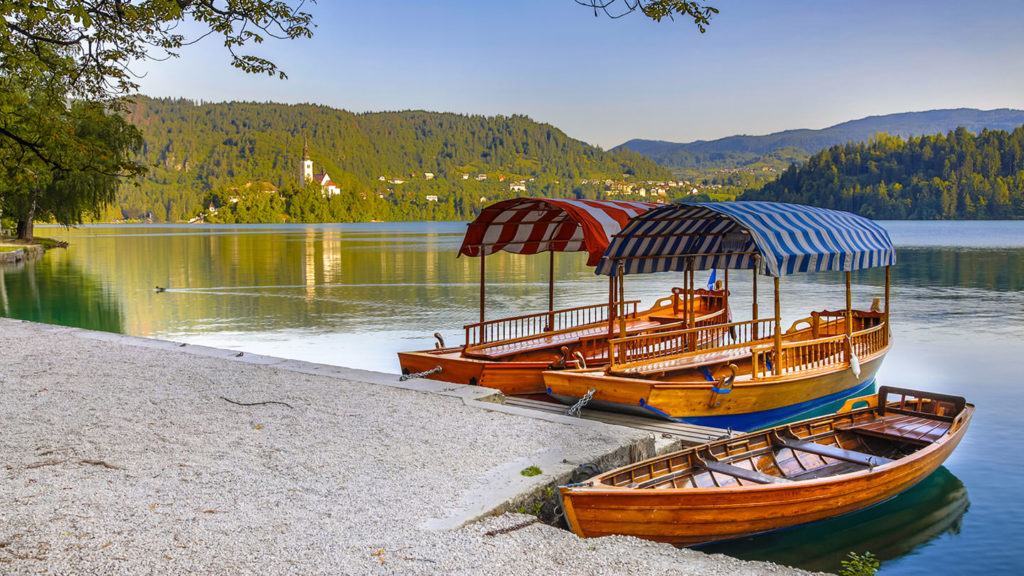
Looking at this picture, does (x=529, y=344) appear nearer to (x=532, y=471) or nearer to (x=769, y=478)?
(x=769, y=478)

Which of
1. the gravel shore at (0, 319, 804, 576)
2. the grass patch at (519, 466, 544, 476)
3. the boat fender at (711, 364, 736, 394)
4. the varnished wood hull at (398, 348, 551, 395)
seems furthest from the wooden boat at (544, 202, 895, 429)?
the grass patch at (519, 466, 544, 476)

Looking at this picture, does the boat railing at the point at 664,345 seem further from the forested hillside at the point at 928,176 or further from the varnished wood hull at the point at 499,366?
the forested hillside at the point at 928,176

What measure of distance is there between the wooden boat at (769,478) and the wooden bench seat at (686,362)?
2.41 m

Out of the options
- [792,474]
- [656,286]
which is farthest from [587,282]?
[792,474]

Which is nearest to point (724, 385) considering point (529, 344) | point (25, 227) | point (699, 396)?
point (699, 396)

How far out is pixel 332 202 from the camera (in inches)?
7712

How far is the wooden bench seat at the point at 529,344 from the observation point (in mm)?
12242

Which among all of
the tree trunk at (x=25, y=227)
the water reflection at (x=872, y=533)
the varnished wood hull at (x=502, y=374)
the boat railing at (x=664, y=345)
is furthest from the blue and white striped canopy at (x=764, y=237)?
the tree trunk at (x=25, y=227)

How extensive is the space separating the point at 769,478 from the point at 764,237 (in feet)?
14.2

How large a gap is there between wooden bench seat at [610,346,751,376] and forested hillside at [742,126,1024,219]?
142 m

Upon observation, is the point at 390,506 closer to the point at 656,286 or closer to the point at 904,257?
the point at 656,286

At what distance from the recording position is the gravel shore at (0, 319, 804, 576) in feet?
15.4

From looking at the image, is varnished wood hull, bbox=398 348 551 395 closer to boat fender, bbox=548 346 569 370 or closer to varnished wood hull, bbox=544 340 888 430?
boat fender, bbox=548 346 569 370

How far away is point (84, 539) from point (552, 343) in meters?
8.59
